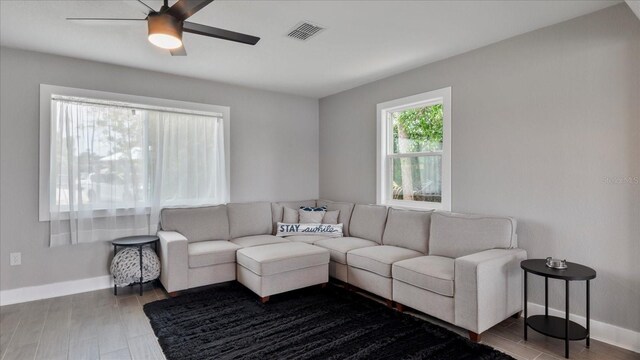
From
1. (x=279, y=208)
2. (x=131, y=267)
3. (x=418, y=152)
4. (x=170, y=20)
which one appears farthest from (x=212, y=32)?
(x=279, y=208)

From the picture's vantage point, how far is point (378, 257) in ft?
10.6

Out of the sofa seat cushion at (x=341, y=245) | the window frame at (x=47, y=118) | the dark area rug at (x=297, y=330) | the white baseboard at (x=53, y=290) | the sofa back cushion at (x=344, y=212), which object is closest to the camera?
the dark area rug at (x=297, y=330)

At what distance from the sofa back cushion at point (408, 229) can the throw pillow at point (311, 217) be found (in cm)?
99

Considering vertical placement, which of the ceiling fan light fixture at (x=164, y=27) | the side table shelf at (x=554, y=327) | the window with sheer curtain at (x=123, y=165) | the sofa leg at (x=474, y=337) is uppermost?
the ceiling fan light fixture at (x=164, y=27)

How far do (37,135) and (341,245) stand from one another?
3306 millimetres

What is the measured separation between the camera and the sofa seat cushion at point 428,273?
8.66ft

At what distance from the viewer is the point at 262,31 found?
291 centimetres

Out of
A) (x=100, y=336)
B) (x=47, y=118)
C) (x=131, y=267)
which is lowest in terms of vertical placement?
(x=100, y=336)

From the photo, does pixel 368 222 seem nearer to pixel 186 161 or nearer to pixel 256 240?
pixel 256 240

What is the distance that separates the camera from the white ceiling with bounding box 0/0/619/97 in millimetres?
2490

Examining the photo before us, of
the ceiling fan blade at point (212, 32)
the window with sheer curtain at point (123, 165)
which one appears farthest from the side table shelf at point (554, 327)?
the window with sheer curtain at point (123, 165)

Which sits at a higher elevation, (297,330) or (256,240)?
(256,240)

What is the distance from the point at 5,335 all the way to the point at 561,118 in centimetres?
473

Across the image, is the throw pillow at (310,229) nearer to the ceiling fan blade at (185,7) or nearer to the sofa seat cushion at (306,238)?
the sofa seat cushion at (306,238)
